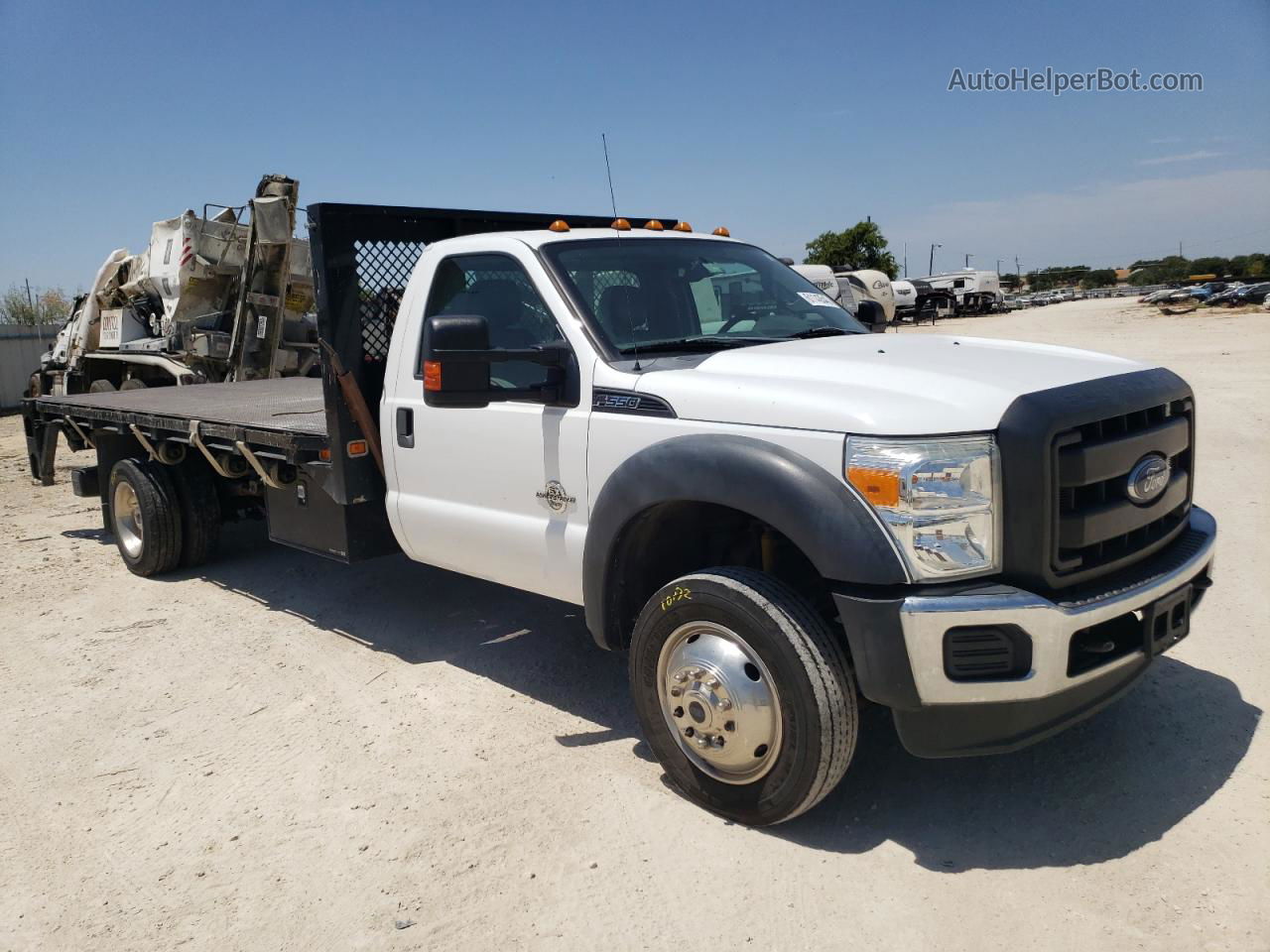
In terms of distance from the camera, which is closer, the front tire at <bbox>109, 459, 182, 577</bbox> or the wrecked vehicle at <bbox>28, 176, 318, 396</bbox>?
the front tire at <bbox>109, 459, 182, 577</bbox>

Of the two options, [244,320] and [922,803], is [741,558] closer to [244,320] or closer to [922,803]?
[922,803]

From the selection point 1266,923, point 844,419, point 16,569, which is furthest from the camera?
point 16,569

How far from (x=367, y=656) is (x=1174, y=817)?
382cm

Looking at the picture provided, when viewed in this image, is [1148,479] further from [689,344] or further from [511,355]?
[511,355]

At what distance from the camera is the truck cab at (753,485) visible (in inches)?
118

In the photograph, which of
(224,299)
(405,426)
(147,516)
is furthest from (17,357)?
(405,426)

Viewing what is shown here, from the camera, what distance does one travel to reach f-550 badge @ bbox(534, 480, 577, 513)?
405cm

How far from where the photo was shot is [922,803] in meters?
3.63

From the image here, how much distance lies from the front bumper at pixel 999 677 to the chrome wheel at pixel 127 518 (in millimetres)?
5911

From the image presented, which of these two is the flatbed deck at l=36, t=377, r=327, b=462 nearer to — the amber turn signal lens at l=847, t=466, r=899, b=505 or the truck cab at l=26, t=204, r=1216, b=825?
the truck cab at l=26, t=204, r=1216, b=825

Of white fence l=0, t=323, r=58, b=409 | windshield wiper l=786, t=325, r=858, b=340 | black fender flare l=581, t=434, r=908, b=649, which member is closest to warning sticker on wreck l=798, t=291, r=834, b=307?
windshield wiper l=786, t=325, r=858, b=340

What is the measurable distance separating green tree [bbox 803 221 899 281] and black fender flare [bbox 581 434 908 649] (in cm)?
5431

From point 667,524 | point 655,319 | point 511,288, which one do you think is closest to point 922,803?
point 667,524

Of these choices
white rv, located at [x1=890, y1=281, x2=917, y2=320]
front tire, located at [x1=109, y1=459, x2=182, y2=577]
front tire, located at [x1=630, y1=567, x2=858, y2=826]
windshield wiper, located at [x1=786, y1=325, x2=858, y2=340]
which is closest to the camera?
front tire, located at [x1=630, y1=567, x2=858, y2=826]
